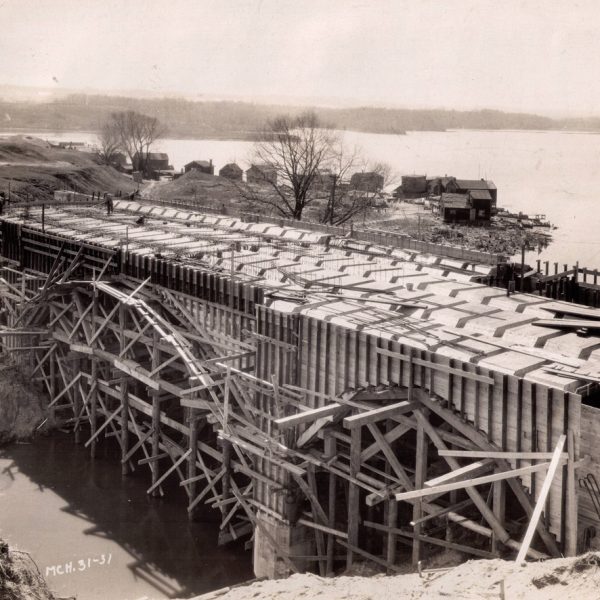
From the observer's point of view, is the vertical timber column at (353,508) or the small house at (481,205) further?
the small house at (481,205)

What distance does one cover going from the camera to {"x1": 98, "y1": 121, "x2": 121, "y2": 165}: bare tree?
3894 inches

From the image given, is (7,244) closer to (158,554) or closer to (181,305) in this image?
(181,305)

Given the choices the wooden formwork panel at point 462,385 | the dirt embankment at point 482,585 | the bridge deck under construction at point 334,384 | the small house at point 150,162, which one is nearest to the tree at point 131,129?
the small house at point 150,162

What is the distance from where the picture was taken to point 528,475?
13375 millimetres

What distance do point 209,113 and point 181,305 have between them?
161 metres

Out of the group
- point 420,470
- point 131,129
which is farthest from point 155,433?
point 131,129

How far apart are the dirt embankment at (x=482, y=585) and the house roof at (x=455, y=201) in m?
57.7

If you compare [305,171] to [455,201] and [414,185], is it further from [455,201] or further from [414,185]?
[414,185]

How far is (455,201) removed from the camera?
67.9 m

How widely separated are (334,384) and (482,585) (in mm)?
7463

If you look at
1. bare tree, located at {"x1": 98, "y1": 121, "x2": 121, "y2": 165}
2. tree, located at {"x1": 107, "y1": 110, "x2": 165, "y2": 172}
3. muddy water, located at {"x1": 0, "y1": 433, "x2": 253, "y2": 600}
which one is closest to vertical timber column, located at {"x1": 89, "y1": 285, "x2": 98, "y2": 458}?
muddy water, located at {"x1": 0, "y1": 433, "x2": 253, "y2": 600}

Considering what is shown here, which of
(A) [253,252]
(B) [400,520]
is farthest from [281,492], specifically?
(A) [253,252]

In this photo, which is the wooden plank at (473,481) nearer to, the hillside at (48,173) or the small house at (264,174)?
the small house at (264,174)

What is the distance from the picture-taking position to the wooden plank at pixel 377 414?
46.3 ft
